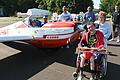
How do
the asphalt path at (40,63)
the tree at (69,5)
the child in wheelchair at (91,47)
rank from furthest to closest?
the tree at (69,5)
the asphalt path at (40,63)
the child in wheelchair at (91,47)

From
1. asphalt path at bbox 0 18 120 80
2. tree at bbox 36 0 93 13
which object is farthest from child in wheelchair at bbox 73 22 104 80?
tree at bbox 36 0 93 13

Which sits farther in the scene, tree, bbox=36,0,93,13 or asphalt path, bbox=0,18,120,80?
tree, bbox=36,0,93,13

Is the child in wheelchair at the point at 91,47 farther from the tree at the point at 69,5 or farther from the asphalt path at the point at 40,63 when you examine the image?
the tree at the point at 69,5

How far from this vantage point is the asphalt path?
6.87 m

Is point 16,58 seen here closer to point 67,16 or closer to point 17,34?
point 17,34

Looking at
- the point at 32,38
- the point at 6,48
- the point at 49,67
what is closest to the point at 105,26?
the point at 49,67

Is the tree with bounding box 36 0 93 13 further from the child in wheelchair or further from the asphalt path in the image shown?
the child in wheelchair

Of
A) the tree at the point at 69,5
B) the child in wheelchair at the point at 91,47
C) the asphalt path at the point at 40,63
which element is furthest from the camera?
the tree at the point at 69,5

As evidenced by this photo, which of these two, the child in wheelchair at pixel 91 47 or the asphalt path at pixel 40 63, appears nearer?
the child in wheelchair at pixel 91 47

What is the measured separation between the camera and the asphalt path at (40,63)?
271 inches

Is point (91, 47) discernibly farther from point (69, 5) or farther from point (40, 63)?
point (69, 5)

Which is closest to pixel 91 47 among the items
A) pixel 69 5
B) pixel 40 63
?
pixel 40 63

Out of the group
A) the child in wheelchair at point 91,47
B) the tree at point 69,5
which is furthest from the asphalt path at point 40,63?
the tree at point 69,5

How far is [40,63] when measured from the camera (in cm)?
820
